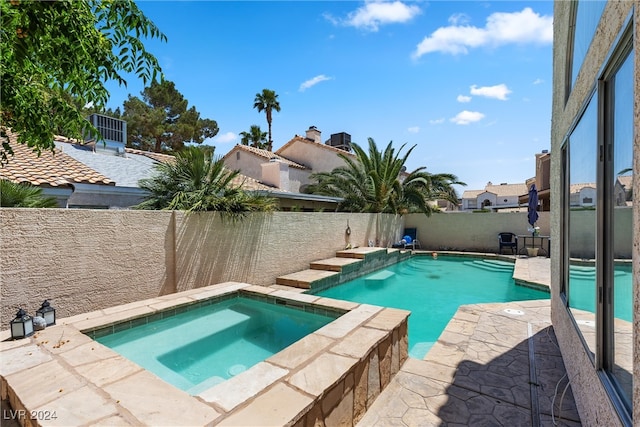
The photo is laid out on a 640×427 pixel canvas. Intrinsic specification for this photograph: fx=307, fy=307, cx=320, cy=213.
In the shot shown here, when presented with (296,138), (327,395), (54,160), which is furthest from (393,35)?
(296,138)

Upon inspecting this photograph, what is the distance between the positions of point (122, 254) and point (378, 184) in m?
15.0

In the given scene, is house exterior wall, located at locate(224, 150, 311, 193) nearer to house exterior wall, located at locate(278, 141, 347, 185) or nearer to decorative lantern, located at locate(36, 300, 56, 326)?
house exterior wall, located at locate(278, 141, 347, 185)

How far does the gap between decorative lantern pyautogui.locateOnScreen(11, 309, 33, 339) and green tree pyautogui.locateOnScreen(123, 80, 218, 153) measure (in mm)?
27284

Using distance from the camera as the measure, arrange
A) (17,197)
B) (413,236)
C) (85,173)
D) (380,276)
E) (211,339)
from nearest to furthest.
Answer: (211,339) < (17,197) < (85,173) < (380,276) < (413,236)

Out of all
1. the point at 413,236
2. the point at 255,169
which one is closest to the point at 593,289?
the point at 413,236

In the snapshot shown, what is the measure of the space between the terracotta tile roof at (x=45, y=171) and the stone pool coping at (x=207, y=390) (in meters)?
6.47

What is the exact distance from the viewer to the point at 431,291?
1195 centimetres

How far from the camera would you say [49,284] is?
19.1ft

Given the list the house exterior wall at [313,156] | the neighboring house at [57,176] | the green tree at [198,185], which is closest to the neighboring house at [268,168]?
the house exterior wall at [313,156]

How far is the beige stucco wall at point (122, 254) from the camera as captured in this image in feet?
18.1

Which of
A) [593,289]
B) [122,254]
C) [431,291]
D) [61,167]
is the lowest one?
[431,291]

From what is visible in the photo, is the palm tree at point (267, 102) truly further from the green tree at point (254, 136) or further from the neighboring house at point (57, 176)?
the neighboring house at point (57, 176)

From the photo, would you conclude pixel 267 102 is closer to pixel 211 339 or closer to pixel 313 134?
pixel 313 134

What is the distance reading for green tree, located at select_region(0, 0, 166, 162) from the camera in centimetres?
348
